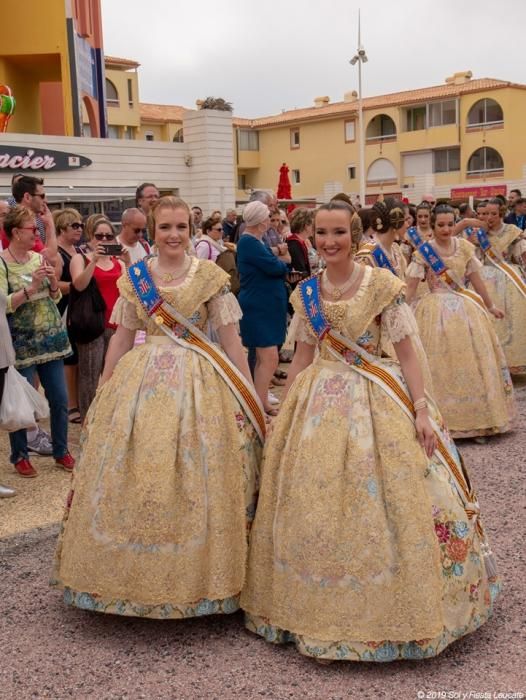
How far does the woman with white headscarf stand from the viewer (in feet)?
22.4

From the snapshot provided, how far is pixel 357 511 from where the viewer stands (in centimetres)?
312

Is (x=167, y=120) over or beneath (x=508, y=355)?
over

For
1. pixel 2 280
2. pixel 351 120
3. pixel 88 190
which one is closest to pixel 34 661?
pixel 2 280

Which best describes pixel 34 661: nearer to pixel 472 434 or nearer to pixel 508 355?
pixel 472 434

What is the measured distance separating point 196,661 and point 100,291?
378 cm

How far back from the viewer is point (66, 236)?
702cm

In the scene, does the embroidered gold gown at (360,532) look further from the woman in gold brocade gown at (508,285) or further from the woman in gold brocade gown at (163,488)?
the woman in gold brocade gown at (508,285)

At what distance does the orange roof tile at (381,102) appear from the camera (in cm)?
4119

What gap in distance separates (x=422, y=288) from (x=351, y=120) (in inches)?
1590

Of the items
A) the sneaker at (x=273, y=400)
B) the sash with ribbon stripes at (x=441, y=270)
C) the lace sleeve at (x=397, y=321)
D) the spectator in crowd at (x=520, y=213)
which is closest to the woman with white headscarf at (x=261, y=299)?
the sneaker at (x=273, y=400)

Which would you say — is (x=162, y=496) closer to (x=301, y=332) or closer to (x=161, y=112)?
(x=301, y=332)

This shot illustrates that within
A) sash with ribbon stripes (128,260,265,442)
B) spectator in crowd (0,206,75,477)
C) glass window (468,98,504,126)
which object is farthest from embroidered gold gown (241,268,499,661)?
glass window (468,98,504,126)

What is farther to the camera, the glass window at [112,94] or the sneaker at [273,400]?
the glass window at [112,94]

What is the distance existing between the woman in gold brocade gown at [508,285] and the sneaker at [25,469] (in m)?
4.86
